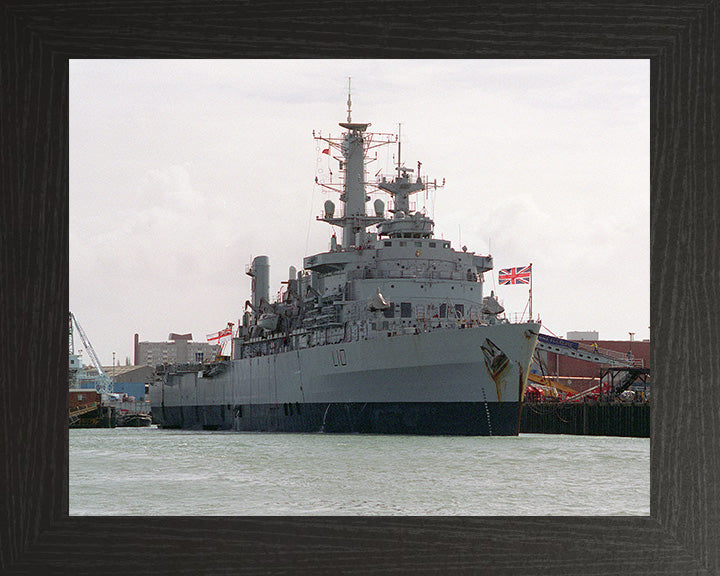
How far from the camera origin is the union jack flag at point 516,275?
26969 mm

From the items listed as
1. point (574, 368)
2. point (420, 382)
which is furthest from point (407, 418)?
point (574, 368)

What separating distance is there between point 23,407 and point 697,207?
180 cm

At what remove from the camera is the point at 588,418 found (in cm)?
3222

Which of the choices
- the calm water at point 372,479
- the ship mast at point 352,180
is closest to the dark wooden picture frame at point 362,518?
the calm water at point 372,479

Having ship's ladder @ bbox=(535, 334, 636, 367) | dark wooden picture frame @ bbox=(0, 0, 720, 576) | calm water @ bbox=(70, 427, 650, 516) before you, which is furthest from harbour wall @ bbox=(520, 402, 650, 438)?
dark wooden picture frame @ bbox=(0, 0, 720, 576)

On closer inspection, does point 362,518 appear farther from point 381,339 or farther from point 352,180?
point 352,180

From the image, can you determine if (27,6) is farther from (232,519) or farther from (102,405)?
(102,405)

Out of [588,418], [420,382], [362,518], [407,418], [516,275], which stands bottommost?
[588,418]

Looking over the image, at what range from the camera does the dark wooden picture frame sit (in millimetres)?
2658

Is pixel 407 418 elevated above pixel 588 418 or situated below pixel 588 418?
above

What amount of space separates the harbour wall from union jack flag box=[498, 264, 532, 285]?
17.2ft

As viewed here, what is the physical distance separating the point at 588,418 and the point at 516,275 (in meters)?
7.31

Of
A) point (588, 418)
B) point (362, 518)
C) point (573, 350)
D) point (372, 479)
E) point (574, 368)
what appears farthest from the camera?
point (574, 368)

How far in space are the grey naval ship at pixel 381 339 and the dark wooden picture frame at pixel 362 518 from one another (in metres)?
23.7
